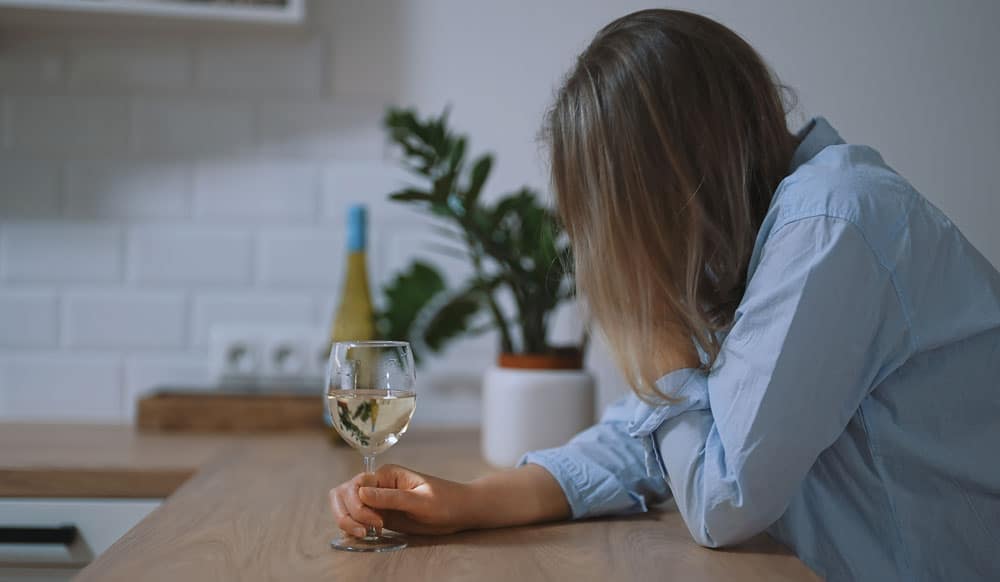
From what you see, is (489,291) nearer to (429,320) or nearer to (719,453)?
(429,320)

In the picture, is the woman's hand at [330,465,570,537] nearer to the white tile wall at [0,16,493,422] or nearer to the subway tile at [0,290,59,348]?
the white tile wall at [0,16,493,422]

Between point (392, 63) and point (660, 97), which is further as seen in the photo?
point (392, 63)

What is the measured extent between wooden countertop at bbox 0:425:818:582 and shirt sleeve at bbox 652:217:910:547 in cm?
6

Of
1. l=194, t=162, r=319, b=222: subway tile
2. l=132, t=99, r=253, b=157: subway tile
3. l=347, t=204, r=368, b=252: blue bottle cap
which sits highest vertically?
l=132, t=99, r=253, b=157: subway tile

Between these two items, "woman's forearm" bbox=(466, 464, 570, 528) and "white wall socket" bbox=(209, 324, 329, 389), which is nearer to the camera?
"woman's forearm" bbox=(466, 464, 570, 528)

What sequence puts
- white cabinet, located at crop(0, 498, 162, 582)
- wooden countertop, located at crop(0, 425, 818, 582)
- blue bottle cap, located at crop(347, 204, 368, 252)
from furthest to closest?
1. blue bottle cap, located at crop(347, 204, 368, 252)
2. white cabinet, located at crop(0, 498, 162, 582)
3. wooden countertop, located at crop(0, 425, 818, 582)

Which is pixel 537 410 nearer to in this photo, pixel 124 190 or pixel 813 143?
pixel 813 143

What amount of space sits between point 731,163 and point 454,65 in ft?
3.39

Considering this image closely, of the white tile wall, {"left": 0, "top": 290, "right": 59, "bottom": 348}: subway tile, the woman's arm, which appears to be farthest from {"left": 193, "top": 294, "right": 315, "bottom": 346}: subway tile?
the woman's arm

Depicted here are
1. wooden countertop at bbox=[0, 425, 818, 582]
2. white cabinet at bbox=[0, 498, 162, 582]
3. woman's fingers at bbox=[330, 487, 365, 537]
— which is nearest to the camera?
wooden countertop at bbox=[0, 425, 818, 582]

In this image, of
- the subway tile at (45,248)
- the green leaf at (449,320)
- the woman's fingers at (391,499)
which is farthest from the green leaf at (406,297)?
the woman's fingers at (391,499)

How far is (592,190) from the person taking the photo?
95 cm

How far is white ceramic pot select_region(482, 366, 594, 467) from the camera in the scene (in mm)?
1405

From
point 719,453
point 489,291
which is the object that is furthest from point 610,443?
point 489,291
